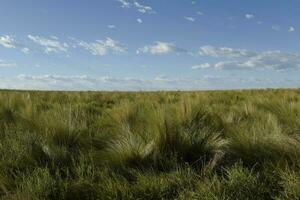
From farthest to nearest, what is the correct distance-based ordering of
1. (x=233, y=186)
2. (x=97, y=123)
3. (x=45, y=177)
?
(x=97, y=123) → (x=45, y=177) → (x=233, y=186)

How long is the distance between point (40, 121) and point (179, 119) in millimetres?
1975

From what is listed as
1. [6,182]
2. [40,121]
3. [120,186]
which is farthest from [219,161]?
[40,121]

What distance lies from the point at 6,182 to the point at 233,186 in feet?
6.33

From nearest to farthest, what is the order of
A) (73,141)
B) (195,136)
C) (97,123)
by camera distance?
1. (195,136)
2. (73,141)
3. (97,123)

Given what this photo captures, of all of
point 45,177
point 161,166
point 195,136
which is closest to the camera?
Answer: point 45,177

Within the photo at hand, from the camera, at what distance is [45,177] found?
132 inches

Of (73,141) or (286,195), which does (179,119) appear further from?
(286,195)

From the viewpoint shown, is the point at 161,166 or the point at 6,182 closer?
the point at 6,182

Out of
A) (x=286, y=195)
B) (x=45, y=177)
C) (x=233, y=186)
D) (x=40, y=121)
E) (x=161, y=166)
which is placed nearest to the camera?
(x=286, y=195)

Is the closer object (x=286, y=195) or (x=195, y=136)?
(x=286, y=195)

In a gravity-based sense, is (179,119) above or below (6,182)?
above

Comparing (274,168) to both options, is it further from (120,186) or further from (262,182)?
(120,186)

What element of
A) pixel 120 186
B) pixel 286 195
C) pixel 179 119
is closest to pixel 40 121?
pixel 179 119

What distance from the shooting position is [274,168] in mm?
3473
